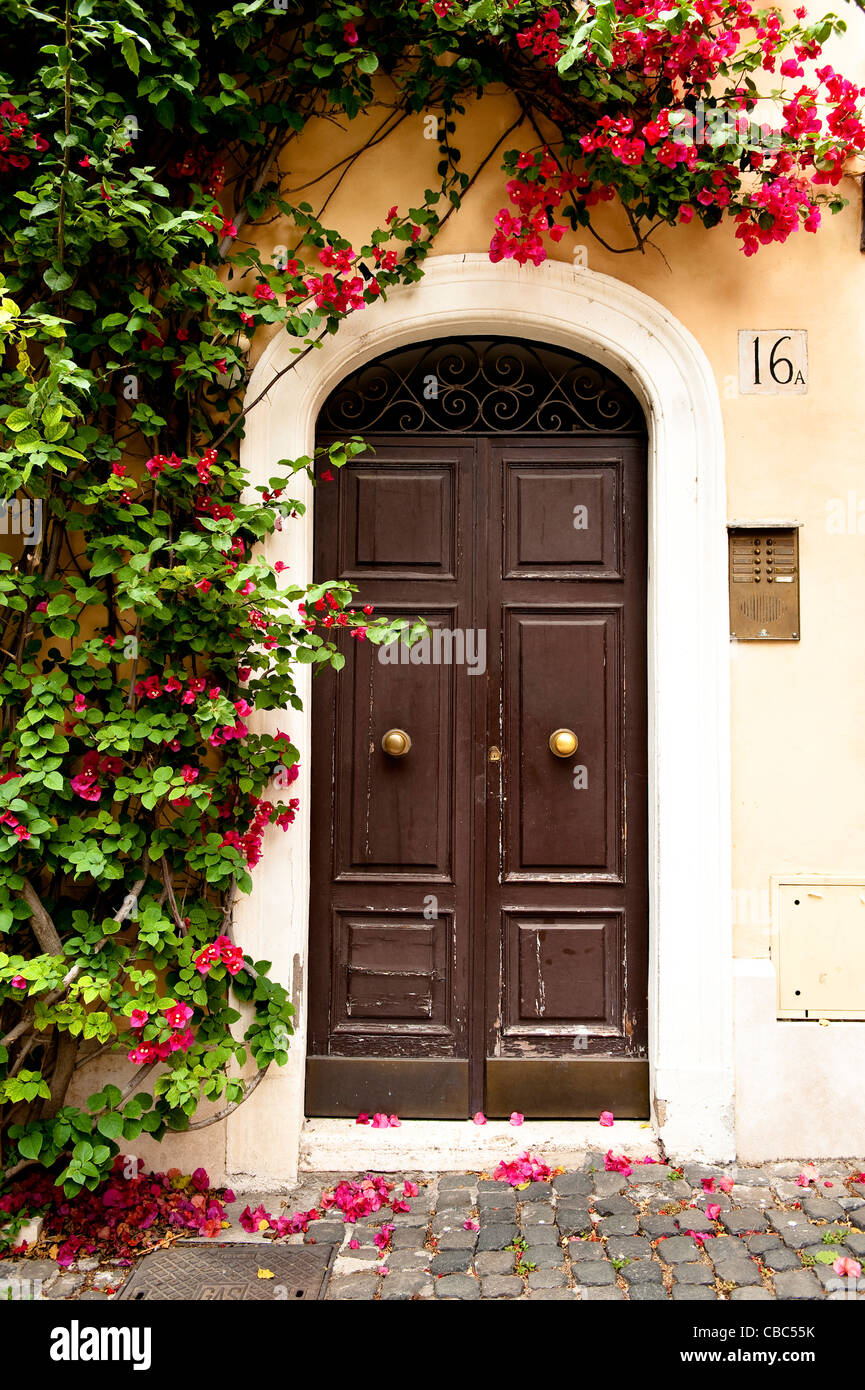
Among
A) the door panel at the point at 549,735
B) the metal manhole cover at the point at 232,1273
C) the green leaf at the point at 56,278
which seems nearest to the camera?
the metal manhole cover at the point at 232,1273

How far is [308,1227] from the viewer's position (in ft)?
10.3

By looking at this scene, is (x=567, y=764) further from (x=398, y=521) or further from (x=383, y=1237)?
(x=383, y=1237)

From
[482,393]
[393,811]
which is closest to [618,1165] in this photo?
[393,811]

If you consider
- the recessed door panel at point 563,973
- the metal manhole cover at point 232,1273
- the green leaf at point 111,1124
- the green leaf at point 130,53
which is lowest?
the metal manhole cover at point 232,1273

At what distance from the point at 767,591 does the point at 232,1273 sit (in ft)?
9.39

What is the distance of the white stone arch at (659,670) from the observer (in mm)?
3484

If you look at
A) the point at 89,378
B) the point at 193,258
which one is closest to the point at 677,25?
the point at 193,258

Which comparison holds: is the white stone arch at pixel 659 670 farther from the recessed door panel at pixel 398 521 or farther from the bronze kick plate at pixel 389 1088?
the recessed door panel at pixel 398 521

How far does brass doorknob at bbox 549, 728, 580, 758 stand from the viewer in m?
3.67

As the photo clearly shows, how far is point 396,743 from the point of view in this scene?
145 inches

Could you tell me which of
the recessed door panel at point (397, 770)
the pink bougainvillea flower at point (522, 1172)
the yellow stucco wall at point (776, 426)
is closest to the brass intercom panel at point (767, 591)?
the yellow stucco wall at point (776, 426)

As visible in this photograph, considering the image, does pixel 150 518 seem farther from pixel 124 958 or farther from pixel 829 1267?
pixel 829 1267

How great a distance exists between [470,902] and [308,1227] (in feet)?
4.01

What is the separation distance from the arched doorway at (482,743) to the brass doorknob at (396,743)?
0.04 ft
